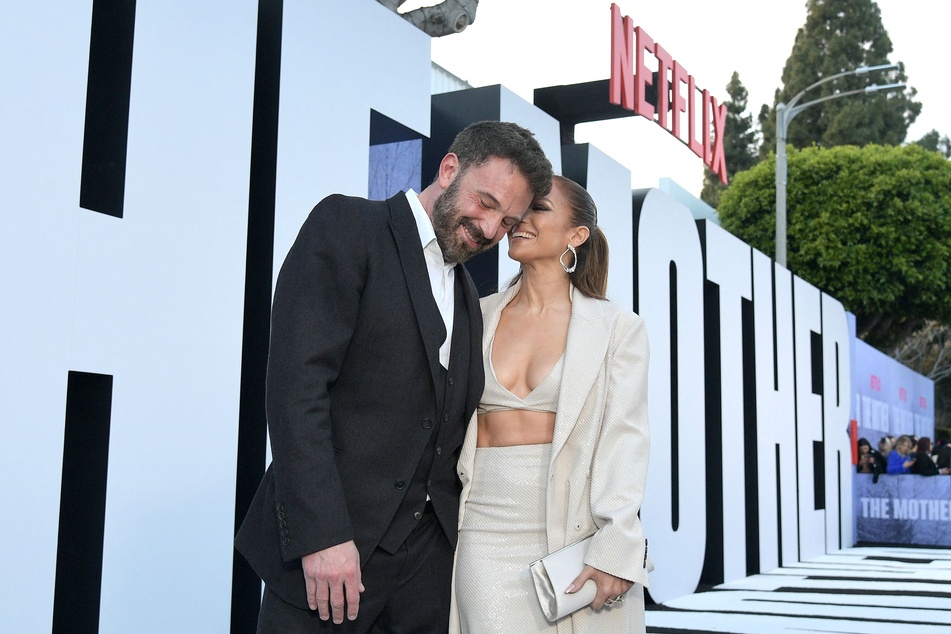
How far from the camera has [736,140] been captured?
139 feet

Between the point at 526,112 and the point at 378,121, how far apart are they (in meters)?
1.41

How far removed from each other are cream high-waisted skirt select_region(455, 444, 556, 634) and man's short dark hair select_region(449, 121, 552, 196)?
2.56 feet

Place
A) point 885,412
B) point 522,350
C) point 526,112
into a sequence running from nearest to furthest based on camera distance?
point 522,350 < point 526,112 < point 885,412

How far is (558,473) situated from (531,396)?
234 millimetres

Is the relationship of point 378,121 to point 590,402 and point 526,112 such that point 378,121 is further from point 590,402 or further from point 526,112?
point 590,402

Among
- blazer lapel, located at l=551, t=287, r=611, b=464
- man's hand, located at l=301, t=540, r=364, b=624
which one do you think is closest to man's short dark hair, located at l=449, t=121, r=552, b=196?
blazer lapel, located at l=551, t=287, r=611, b=464

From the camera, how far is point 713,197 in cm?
4184

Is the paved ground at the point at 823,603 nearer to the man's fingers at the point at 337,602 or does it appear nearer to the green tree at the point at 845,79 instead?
the man's fingers at the point at 337,602

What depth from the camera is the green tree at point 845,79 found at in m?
37.7

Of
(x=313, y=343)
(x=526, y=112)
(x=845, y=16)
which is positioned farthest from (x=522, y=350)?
(x=845, y=16)

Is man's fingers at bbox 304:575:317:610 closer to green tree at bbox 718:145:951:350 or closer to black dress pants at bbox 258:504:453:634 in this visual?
black dress pants at bbox 258:504:453:634

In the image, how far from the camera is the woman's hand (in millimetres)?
2783

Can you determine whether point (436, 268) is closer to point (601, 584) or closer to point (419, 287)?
point (419, 287)

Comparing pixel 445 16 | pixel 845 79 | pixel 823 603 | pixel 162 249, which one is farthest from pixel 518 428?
pixel 845 79
